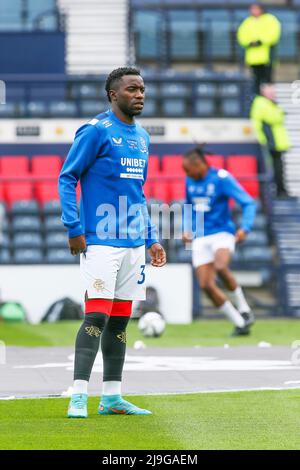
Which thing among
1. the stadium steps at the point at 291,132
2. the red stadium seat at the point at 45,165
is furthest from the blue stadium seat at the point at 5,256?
the stadium steps at the point at 291,132

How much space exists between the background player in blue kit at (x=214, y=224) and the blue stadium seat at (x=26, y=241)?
195 inches

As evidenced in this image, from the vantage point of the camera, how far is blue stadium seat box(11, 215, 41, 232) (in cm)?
1991

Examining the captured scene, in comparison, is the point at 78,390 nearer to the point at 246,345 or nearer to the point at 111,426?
the point at 111,426

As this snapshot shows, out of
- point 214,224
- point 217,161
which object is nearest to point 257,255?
point 217,161

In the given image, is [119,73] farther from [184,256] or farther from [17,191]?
[17,191]

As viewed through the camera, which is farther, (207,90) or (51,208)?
(207,90)

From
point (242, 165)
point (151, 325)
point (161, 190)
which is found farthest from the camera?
point (242, 165)

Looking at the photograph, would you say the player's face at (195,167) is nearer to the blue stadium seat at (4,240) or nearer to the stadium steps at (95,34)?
the blue stadium seat at (4,240)

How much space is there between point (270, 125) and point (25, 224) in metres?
5.14

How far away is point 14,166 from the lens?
22281 millimetres

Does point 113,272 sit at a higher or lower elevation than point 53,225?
higher

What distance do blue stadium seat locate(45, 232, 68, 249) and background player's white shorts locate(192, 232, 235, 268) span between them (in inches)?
184

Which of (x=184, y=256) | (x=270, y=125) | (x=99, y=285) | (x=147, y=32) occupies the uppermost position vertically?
(x=147, y=32)
